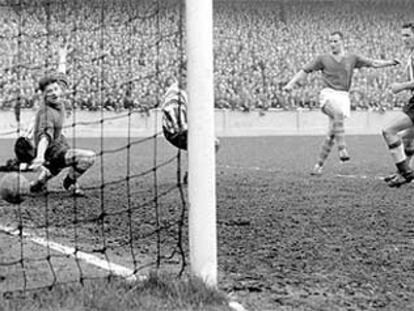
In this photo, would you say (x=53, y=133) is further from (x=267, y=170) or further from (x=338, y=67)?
(x=338, y=67)

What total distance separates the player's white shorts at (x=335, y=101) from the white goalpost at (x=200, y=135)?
7036 mm

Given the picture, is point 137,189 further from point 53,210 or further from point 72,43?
point 72,43

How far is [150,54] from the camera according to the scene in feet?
70.2

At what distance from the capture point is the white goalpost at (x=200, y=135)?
4.52m

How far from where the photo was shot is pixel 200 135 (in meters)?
4.55

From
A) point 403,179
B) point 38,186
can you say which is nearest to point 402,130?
point 403,179

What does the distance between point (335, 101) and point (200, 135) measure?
23.7 ft

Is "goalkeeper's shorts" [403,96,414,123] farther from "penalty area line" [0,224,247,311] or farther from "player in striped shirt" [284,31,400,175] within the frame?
"penalty area line" [0,224,247,311]

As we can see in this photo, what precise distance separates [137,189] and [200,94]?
15.3 ft

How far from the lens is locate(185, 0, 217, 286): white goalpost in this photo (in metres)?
4.52

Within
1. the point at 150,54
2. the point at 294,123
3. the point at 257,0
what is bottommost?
the point at 294,123

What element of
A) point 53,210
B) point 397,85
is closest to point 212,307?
point 53,210

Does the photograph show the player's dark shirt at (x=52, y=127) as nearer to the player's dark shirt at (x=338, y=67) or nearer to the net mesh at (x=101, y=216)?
the net mesh at (x=101, y=216)

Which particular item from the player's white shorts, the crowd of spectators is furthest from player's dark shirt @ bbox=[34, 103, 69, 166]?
the crowd of spectators
